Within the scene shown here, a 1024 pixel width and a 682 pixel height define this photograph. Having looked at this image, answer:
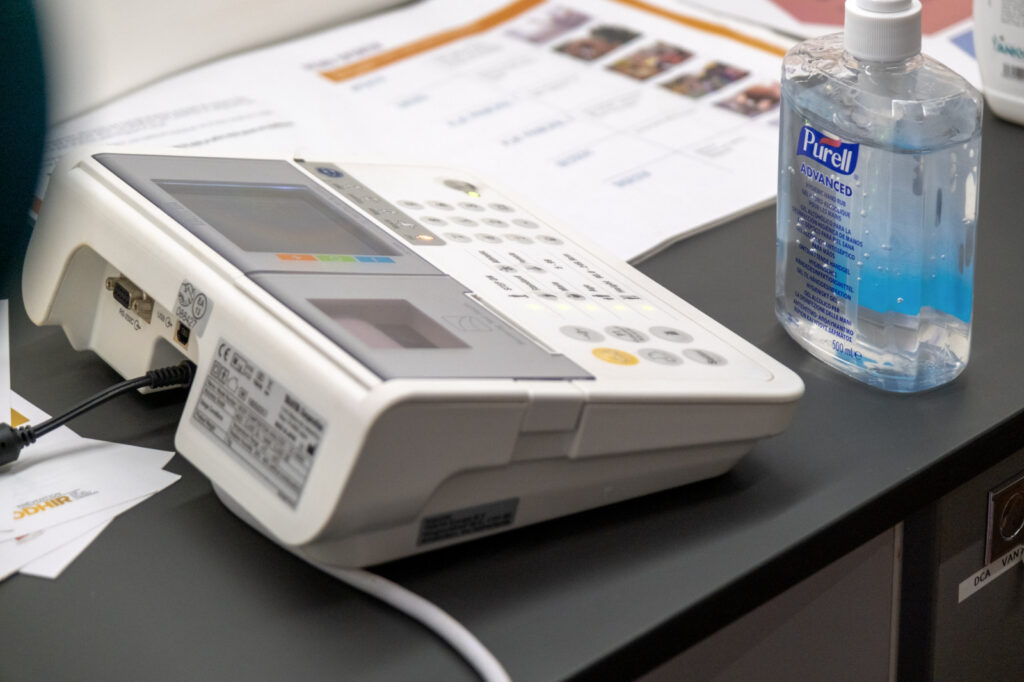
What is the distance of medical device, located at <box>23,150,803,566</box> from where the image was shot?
1.34 feet

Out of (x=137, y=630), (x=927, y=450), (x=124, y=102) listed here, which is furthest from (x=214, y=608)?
(x=124, y=102)

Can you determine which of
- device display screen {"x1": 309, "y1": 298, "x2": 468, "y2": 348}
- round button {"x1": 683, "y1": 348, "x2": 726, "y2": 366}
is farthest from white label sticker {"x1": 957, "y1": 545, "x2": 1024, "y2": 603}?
device display screen {"x1": 309, "y1": 298, "x2": 468, "y2": 348}

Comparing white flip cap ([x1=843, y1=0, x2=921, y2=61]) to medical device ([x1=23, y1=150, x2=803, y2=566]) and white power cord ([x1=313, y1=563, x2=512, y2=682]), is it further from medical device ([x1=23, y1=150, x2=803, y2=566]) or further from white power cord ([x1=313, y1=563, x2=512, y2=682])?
white power cord ([x1=313, y1=563, x2=512, y2=682])

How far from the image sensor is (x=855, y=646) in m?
0.57

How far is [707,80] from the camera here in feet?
2.97

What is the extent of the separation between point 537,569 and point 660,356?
10 cm

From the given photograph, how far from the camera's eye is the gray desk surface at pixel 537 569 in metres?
0.42

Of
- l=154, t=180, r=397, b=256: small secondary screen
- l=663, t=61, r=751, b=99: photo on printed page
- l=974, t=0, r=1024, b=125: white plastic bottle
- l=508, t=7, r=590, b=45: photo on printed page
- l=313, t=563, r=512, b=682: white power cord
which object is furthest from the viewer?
l=508, t=7, r=590, b=45: photo on printed page

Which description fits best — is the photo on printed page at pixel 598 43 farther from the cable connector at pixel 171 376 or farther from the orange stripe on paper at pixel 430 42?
the cable connector at pixel 171 376

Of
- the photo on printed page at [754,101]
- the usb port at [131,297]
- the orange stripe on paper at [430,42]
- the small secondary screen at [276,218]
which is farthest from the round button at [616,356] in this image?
the orange stripe on paper at [430,42]

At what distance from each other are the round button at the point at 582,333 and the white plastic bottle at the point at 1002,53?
462 millimetres

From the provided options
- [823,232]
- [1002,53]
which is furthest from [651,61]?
[823,232]

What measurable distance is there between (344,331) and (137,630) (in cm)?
14

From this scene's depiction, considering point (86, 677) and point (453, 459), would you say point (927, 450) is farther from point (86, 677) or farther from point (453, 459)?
point (86, 677)
